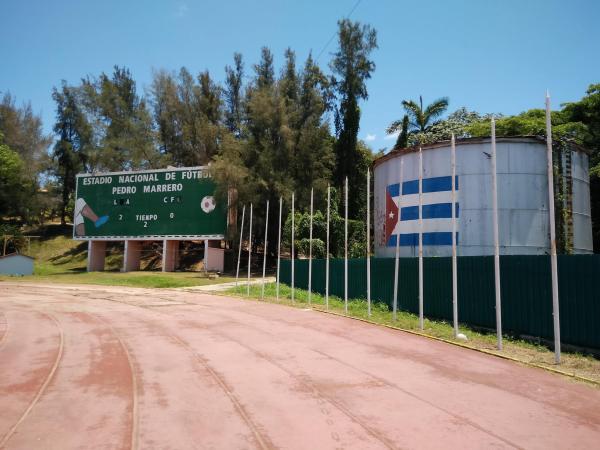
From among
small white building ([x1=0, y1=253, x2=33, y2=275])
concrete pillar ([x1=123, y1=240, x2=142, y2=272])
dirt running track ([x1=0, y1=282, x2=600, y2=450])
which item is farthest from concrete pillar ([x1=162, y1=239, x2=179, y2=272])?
dirt running track ([x1=0, y1=282, x2=600, y2=450])

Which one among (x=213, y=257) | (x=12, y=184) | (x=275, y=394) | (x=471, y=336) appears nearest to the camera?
(x=275, y=394)

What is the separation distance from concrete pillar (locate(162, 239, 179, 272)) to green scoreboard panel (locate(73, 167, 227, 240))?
1.03m

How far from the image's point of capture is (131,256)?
49.9 m

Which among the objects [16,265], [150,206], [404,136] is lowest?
[16,265]

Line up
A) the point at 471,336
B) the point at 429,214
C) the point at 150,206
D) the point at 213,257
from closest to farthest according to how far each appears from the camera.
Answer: the point at 471,336 → the point at 429,214 → the point at 213,257 → the point at 150,206

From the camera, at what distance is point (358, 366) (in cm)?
914

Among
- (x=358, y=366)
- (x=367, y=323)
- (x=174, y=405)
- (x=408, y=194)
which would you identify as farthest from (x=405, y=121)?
(x=174, y=405)

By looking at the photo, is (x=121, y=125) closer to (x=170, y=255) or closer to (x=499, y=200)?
(x=170, y=255)

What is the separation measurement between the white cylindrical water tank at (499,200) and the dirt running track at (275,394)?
1025 cm

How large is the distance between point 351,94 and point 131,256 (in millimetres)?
27983

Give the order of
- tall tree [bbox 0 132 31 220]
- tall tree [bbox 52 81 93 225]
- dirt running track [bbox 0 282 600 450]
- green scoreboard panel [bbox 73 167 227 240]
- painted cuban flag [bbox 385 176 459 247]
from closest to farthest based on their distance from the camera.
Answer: dirt running track [bbox 0 282 600 450], painted cuban flag [bbox 385 176 459 247], green scoreboard panel [bbox 73 167 227 240], tall tree [bbox 0 132 31 220], tall tree [bbox 52 81 93 225]

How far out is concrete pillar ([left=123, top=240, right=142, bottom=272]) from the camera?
49.1 m

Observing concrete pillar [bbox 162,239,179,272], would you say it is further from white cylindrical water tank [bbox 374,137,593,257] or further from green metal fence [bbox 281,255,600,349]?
green metal fence [bbox 281,255,600,349]

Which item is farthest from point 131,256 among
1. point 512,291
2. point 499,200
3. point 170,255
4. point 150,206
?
point 512,291
